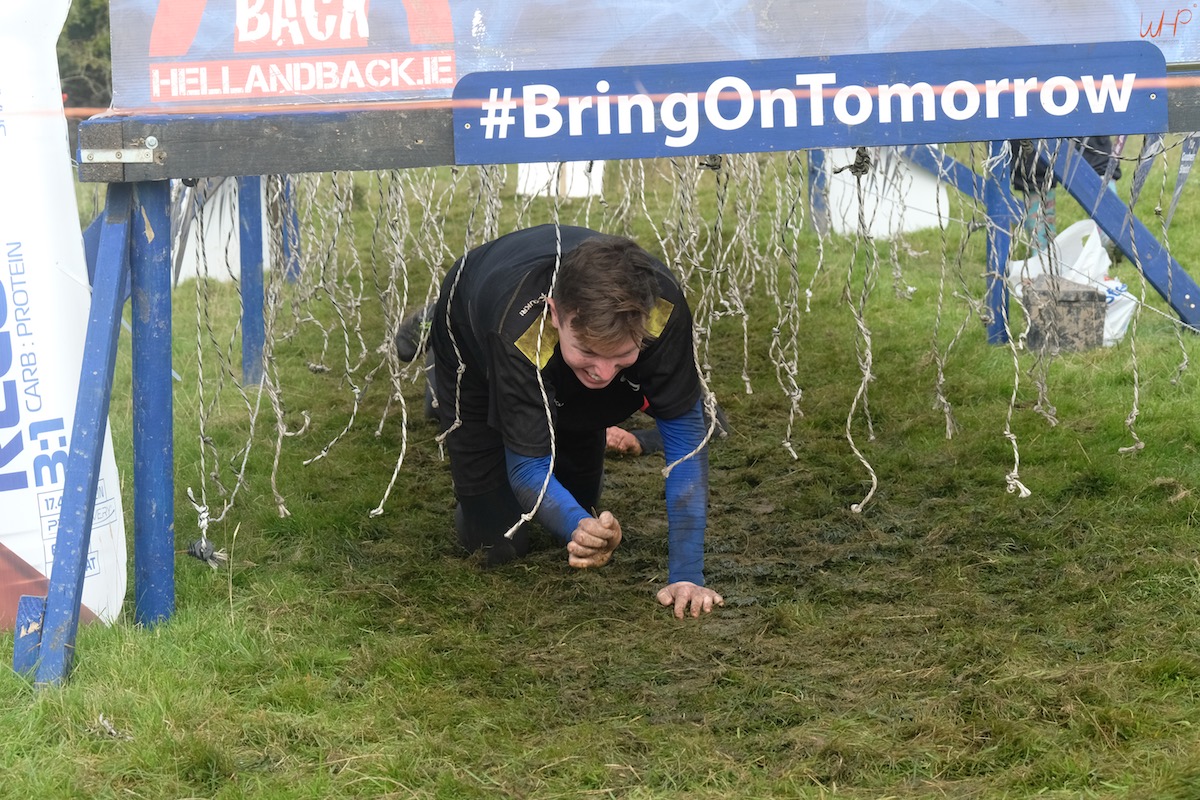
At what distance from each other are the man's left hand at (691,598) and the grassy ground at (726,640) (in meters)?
0.04

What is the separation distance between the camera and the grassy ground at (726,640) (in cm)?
252

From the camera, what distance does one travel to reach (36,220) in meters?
3.02

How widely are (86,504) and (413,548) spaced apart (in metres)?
1.25

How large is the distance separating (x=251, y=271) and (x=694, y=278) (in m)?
2.56

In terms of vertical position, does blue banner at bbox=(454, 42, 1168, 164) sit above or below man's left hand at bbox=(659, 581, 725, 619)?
above

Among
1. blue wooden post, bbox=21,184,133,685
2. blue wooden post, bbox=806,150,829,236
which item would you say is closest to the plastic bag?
blue wooden post, bbox=806,150,829,236

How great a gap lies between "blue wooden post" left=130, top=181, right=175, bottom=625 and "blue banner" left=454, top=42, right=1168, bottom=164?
32.0 inches

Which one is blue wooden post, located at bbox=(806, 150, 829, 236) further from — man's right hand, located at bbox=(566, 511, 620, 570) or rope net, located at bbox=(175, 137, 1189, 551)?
man's right hand, located at bbox=(566, 511, 620, 570)

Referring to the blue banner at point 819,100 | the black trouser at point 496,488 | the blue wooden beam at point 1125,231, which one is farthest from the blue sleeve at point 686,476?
the blue wooden beam at point 1125,231

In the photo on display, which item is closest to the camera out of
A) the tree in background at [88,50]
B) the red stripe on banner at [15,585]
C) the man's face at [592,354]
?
the man's face at [592,354]

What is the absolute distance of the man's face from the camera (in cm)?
280

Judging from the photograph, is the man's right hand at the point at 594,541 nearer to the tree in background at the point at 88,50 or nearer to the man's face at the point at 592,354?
the man's face at the point at 592,354

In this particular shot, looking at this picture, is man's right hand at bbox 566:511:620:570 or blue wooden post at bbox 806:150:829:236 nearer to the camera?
man's right hand at bbox 566:511:620:570

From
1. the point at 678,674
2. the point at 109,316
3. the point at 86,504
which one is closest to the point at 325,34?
the point at 109,316
